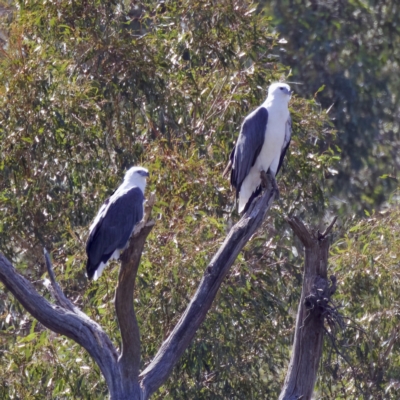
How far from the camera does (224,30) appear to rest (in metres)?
6.62

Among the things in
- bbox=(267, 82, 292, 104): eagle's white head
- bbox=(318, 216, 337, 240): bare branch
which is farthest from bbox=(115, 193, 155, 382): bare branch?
bbox=(267, 82, 292, 104): eagle's white head

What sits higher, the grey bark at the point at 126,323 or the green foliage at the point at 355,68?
the green foliage at the point at 355,68

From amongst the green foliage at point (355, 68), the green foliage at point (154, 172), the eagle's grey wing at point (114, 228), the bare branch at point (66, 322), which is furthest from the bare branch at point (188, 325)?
the green foliage at point (355, 68)

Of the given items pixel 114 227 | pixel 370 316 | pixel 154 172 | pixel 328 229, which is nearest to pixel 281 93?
pixel 154 172

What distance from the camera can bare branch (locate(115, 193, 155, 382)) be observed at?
12.2 ft

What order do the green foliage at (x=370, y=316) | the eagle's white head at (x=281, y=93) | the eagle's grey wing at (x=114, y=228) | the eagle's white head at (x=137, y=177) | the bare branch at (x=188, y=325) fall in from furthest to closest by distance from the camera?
1. the green foliage at (x=370, y=316)
2. the eagle's white head at (x=281, y=93)
3. the eagle's white head at (x=137, y=177)
4. the eagle's grey wing at (x=114, y=228)
5. the bare branch at (x=188, y=325)

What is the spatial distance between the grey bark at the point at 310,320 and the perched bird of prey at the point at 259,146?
1481 mm

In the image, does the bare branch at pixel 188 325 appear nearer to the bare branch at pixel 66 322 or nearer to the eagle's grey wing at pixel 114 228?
the bare branch at pixel 66 322

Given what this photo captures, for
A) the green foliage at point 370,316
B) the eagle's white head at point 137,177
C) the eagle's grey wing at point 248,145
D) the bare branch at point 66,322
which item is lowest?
the bare branch at point 66,322

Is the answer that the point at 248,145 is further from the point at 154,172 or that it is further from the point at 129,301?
the point at 129,301

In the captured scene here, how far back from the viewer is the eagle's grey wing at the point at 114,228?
503 centimetres

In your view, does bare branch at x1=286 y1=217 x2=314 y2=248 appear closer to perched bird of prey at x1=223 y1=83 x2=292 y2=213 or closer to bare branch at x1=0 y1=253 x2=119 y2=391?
bare branch at x1=0 y1=253 x2=119 y2=391

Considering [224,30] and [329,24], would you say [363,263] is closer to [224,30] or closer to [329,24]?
[224,30]

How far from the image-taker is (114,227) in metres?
5.11
